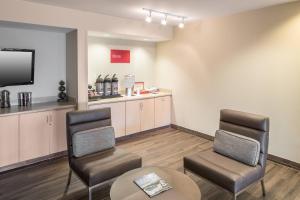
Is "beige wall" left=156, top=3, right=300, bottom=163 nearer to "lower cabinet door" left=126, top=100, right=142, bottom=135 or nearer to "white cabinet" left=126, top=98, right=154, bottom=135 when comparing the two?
"white cabinet" left=126, top=98, right=154, bottom=135

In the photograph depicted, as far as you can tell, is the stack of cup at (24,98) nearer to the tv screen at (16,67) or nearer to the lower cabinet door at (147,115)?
the tv screen at (16,67)

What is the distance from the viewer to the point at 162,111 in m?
5.16

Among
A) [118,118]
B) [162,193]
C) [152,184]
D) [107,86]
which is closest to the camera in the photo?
[162,193]

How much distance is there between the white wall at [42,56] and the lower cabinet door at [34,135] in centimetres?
61

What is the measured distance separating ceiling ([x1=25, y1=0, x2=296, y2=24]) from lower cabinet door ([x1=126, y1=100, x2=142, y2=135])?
1.69m

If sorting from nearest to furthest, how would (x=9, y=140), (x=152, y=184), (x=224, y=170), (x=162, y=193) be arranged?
(x=162, y=193), (x=152, y=184), (x=224, y=170), (x=9, y=140)

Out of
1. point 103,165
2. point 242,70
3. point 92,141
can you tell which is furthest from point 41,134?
point 242,70

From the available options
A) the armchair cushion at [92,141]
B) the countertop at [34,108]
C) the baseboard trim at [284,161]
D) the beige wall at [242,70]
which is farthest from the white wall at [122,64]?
the baseboard trim at [284,161]

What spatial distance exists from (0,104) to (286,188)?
4.05 meters

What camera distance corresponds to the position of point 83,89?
383cm

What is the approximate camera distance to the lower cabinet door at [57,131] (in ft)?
11.4

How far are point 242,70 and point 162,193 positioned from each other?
2.80m

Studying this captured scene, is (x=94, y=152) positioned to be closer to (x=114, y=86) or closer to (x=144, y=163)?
(x=144, y=163)

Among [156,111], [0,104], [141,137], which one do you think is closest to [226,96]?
[156,111]
